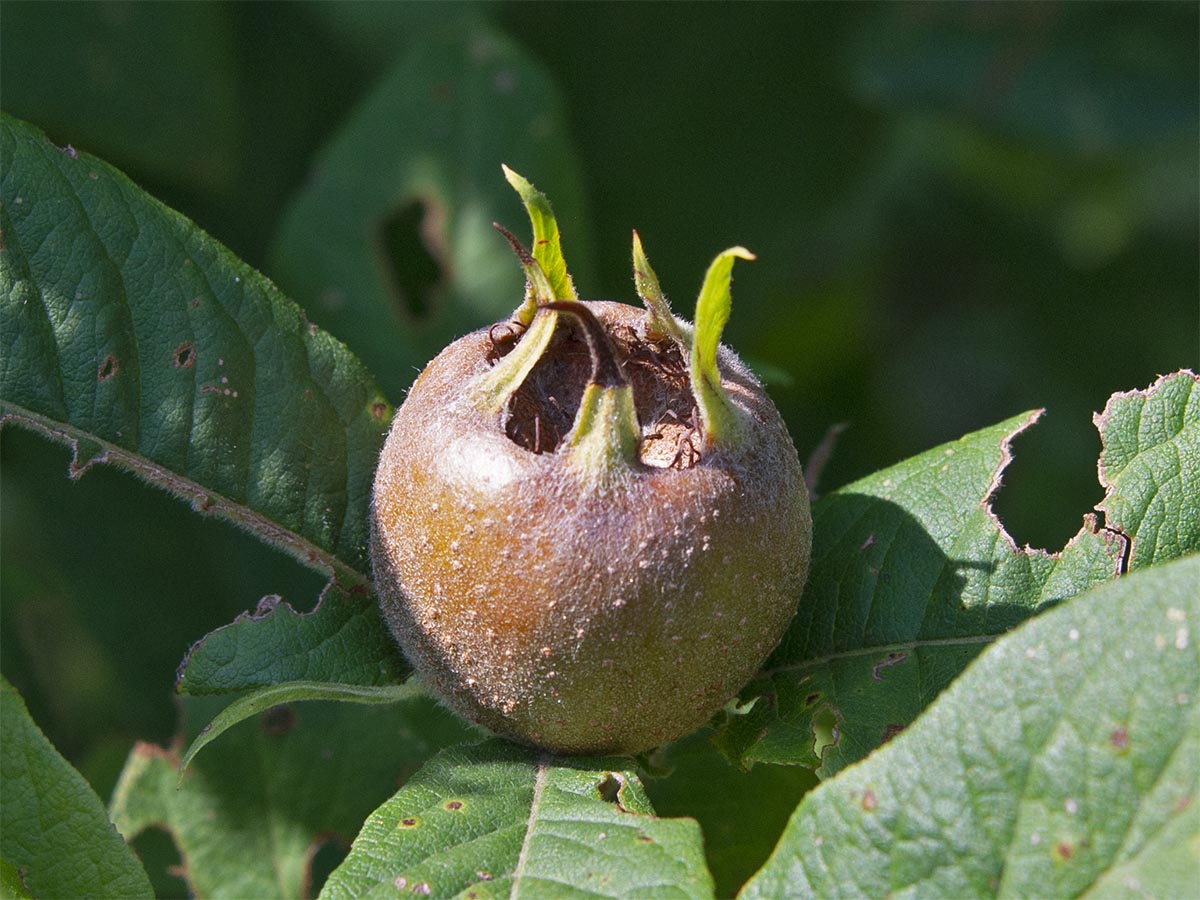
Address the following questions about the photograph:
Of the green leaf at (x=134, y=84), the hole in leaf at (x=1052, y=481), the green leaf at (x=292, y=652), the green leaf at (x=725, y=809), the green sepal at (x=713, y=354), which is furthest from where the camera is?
the hole in leaf at (x=1052, y=481)

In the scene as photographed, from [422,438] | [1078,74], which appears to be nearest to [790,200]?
[1078,74]

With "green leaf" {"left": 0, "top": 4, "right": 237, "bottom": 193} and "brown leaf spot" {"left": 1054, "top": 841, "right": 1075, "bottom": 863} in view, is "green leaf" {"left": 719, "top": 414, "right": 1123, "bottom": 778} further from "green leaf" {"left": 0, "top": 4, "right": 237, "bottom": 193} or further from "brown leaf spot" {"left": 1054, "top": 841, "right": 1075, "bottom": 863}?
"green leaf" {"left": 0, "top": 4, "right": 237, "bottom": 193}

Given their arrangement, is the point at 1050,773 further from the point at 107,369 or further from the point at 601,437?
the point at 107,369

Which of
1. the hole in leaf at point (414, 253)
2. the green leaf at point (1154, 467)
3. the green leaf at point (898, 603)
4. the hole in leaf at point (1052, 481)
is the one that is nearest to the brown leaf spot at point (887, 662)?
the green leaf at point (898, 603)

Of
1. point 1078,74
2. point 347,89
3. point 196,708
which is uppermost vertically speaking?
point 347,89

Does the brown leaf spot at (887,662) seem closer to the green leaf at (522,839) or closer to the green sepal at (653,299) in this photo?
the green leaf at (522,839)

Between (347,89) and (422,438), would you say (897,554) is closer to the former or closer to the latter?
(422,438)
